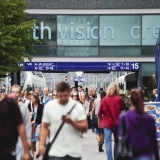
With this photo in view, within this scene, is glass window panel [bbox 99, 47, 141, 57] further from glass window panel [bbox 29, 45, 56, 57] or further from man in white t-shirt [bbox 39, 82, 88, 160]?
man in white t-shirt [bbox 39, 82, 88, 160]

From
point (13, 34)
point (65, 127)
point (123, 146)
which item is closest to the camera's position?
point (123, 146)

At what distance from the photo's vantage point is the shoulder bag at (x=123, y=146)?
7.04 meters

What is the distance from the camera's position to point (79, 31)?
39469 millimetres

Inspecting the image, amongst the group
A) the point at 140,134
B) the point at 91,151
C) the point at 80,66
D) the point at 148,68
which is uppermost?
the point at 80,66

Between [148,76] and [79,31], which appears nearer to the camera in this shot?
[148,76]

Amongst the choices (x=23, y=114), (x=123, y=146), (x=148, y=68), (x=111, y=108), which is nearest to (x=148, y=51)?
(x=148, y=68)

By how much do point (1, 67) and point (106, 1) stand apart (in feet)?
30.6

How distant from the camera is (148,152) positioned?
711 cm

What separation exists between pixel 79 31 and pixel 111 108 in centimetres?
2749

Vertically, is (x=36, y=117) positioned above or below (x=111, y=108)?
below

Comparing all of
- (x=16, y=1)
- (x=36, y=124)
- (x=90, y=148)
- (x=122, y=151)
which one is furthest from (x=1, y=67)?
(x=122, y=151)

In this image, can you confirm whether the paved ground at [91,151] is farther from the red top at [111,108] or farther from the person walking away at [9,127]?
the person walking away at [9,127]

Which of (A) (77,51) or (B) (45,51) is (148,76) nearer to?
(A) (77,51)

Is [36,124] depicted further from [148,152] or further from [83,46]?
[83,46]
